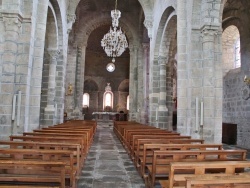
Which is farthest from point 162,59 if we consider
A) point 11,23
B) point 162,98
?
point 11,23

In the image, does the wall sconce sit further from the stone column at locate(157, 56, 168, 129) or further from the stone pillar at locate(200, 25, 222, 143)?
the stone column at locate(157, 56, 168, 129)

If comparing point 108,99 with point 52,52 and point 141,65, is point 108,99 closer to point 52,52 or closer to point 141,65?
point 141,65

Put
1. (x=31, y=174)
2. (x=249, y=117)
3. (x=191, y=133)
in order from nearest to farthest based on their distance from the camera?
(x=31, y=174) → (x=191, y=133) → (x=249, y=117)

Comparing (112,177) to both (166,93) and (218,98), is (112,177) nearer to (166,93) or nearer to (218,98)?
(218,98)

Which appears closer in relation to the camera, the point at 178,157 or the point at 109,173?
the point at 178,157

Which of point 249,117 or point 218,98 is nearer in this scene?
point 218,98

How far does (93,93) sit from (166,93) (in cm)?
1657

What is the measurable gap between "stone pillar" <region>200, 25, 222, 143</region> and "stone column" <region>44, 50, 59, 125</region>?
807 centimetres

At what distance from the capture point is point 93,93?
3048 cm

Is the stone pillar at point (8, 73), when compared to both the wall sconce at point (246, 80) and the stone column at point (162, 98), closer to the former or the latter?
the stone column at point (162, 98)

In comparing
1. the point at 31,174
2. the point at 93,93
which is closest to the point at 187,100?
the point at 31,174

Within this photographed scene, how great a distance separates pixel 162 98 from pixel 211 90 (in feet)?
20.4

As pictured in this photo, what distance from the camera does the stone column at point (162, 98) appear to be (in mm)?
13945

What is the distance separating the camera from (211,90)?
26.7ft
